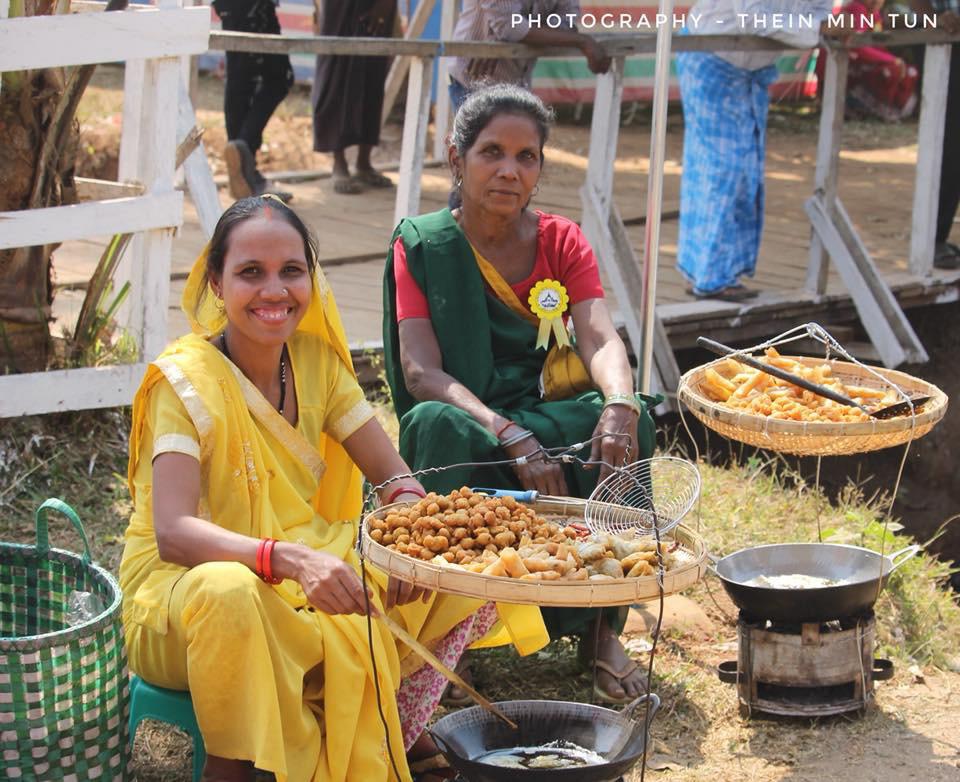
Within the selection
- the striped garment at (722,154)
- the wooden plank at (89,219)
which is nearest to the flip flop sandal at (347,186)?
the striped garment at (722,154)

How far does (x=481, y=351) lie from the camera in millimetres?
3885

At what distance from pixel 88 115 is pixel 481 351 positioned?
7.20 metres

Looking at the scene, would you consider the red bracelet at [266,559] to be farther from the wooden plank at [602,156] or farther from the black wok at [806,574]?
the wooden plank at [602,156]

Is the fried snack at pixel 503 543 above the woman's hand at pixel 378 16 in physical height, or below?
below

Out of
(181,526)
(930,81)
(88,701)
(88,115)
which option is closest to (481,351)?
(181,526)

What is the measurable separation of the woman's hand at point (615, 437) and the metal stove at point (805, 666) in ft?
1.83

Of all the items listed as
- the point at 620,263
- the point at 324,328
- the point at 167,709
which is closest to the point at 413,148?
the point at 620,263

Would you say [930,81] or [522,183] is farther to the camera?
[930,81]

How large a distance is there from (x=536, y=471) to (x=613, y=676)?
0.64 metres

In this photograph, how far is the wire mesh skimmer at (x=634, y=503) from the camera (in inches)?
124

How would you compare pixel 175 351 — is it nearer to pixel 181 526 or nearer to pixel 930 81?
pixel 181 526

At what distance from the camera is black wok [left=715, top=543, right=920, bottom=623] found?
3635 mm

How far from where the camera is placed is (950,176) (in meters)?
7.68

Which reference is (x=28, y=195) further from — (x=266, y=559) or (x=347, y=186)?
(x=347, y=186)
